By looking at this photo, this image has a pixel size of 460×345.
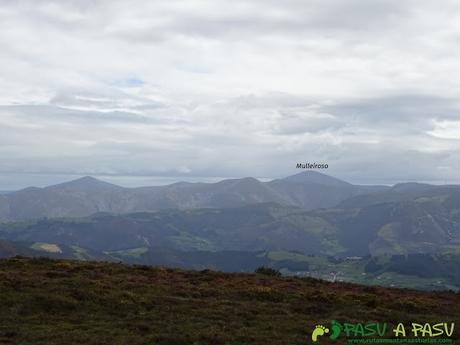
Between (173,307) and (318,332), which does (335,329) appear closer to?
(318,332)

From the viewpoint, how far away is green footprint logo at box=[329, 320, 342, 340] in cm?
2973

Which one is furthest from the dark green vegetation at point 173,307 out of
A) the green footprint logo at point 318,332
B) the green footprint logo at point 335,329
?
the green footprint logo at point 335,329

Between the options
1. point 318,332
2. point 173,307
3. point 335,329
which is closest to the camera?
point 318,332

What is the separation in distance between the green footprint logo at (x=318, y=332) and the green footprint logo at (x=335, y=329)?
1.70ft

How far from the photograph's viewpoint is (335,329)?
1224 inches

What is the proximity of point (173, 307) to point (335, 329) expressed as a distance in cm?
1199

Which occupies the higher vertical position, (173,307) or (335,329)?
(173,307)

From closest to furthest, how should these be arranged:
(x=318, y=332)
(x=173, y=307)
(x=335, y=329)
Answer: (x=318, y=332) → (x=335, y=329) → (x=173, y=307)

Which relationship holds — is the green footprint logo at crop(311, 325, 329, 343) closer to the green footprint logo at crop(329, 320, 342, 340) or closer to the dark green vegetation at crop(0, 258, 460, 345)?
the dark green vegetation at crop(0, 258, 460, 345)

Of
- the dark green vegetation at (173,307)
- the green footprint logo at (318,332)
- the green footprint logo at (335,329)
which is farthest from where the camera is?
the green footprint logo at (335,329)

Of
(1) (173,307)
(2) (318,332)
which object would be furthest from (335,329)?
(1) (173,307)

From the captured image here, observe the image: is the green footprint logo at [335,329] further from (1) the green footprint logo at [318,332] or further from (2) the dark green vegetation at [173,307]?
(2) the dark green vegetation at [173,307]

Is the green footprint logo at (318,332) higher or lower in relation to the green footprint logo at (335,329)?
higher

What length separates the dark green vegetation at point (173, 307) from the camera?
1110 inches
